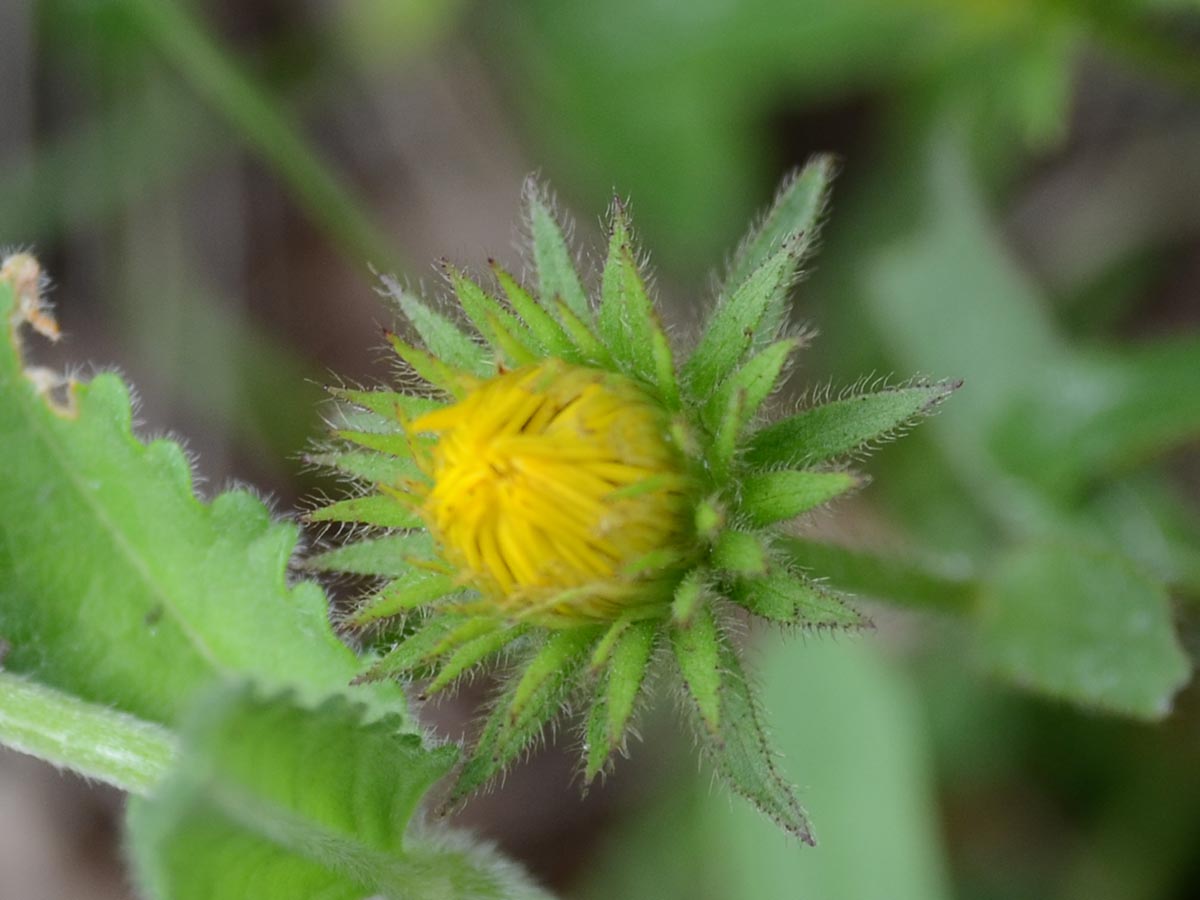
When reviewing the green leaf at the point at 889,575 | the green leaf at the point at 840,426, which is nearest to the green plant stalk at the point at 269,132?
the green leaf at the point at 889,575

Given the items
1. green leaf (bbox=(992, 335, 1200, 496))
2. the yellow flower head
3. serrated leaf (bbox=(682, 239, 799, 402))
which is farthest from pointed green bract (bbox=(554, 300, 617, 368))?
green leaf (bbox=(992, 335, 1200, 496))

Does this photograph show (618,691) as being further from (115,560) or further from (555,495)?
(115,560)

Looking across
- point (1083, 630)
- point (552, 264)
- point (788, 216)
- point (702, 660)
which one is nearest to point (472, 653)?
point (702, 660)

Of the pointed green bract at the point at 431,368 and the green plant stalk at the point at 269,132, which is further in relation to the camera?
the green plant stalk at the point at 269,132

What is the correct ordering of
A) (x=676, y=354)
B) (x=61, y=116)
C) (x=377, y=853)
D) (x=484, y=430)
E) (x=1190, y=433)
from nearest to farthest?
1. (x=484, y=430)
2. (x=377, y=853)
3. (x=676, y=354)
4. (x=1190, y=433)
5. (x=61, y=116)

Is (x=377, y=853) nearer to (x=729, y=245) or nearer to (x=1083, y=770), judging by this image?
(x=1083, y=770)

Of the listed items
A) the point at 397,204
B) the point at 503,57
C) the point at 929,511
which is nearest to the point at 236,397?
the point at 397,204

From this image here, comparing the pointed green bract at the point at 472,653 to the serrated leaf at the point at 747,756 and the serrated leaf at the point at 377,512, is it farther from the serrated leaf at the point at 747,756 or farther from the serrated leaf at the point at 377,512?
the serrated leaf at the point at 747,756
